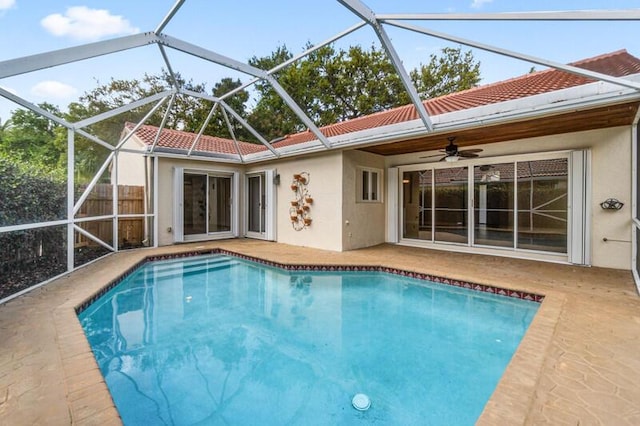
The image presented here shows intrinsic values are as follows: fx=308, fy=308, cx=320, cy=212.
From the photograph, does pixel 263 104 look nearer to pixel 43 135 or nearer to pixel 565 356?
pixel 43 135

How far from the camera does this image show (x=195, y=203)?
1006 cm

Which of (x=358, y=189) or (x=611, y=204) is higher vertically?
(x=358, y=189)

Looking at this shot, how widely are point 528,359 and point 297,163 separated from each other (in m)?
7.42

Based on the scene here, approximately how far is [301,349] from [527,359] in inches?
87.4

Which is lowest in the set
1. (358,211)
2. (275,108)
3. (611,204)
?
(358,211)

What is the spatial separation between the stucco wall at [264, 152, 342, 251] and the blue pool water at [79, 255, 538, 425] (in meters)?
2.44

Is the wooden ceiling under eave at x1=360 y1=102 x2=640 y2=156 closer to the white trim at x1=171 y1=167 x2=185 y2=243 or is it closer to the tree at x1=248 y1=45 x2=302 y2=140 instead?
the white trim at x1=171 y1=167 x2=185 y2=243

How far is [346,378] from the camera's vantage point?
298 centimetres

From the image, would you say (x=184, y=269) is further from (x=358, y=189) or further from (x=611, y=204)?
(x=611, y=204)

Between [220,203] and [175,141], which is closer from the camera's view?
[175,141]

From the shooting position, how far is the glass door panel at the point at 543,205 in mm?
6875

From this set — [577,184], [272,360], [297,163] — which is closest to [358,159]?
[297,163]

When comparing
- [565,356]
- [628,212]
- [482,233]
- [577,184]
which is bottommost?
[565,356]

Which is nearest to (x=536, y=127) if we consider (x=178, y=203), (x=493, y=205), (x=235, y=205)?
(x=493, y=205)
